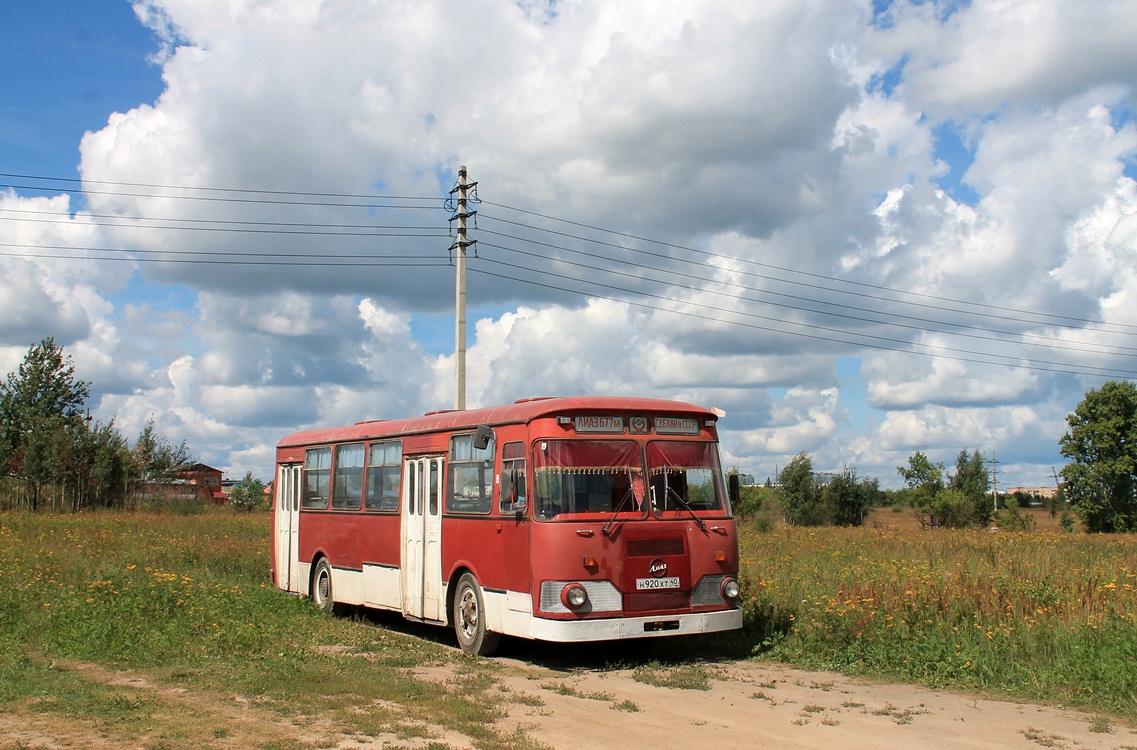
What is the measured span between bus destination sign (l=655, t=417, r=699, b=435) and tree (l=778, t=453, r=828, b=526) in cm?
4529

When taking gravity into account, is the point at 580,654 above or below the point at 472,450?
below

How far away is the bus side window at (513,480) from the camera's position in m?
12.3

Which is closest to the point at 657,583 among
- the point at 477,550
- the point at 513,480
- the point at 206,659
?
the point at 513,480

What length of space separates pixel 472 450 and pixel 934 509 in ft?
203

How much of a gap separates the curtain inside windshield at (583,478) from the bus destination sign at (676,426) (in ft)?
2.12

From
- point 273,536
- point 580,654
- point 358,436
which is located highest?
point 358,436

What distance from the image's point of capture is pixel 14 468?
5741 cm

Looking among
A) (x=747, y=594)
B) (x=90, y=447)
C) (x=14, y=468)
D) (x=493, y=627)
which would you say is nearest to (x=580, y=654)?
(x=493, y=627)

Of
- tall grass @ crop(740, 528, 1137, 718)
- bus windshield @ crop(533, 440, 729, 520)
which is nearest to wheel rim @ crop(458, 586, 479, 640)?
bus windshield @ crop(533, 440, 729, 520)

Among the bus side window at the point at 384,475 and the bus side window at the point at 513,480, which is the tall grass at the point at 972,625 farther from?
the bus side window at the point at 384,475

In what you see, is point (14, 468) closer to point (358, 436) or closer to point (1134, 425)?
point (358, 436)

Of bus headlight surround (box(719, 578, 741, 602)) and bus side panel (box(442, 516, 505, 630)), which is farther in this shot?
bus side panel (box(442, 516, 505, 630))

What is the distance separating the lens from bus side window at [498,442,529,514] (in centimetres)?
1226

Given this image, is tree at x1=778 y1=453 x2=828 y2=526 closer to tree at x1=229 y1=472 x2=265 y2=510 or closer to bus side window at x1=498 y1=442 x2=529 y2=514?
tree at x1=229 y1=472 x2=265 y2=510
